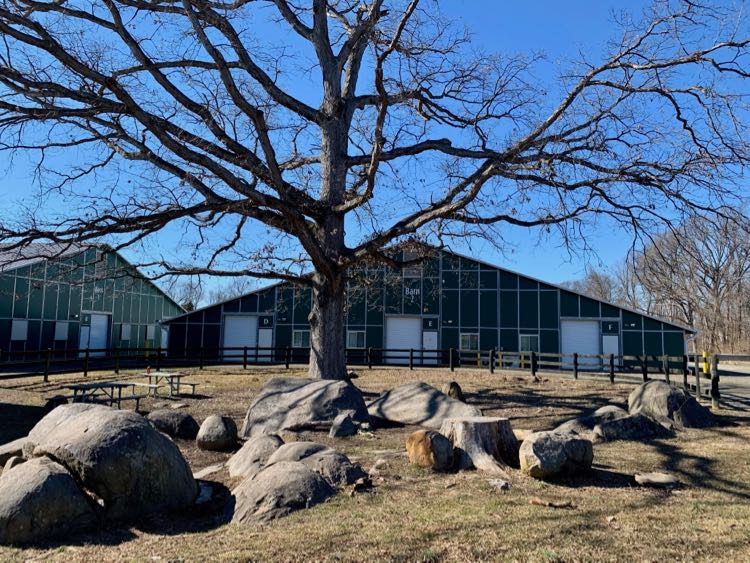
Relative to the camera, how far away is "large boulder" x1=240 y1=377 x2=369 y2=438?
412 inches

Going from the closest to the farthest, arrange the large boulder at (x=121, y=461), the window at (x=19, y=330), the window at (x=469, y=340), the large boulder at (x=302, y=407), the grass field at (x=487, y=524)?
the grass field at (x=487, y=524) → the large boulder at (x=121, y=461) → the large boulder at (x=302, y=407) → the window at (x=19, y=330) → the window at (x=469, y=340)

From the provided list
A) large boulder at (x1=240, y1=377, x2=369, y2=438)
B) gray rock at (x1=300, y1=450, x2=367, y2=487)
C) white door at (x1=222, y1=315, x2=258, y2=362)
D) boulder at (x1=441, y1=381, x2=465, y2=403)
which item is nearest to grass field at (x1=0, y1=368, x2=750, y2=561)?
gray rock at (x1=300, y1=450, x2=367, y2=487)

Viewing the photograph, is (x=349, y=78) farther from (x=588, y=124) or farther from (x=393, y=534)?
(x=393, y=534)

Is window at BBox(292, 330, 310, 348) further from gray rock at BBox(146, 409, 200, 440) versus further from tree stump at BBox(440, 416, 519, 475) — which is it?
tree stump at BBox(440, 416, 519, 475)

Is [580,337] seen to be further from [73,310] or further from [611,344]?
[73,310]

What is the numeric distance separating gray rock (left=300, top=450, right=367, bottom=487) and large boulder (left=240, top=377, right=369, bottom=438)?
142 inches

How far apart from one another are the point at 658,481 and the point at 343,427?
5.06m

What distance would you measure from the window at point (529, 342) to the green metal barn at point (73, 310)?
20551mm

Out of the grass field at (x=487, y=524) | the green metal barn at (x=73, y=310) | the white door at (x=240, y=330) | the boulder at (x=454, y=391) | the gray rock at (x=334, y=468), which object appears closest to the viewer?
the grass field at (x=487, y=524)

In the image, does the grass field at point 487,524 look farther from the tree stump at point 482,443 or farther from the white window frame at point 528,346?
the white window frame at point 528,346

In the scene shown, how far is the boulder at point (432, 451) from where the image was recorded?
696 cm

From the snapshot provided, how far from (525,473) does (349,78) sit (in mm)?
11642

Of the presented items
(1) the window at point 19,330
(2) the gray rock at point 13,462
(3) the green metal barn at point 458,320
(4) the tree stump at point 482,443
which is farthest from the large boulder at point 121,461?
(1) the window at point 19,330

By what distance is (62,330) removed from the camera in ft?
104
